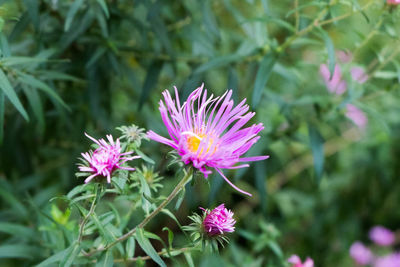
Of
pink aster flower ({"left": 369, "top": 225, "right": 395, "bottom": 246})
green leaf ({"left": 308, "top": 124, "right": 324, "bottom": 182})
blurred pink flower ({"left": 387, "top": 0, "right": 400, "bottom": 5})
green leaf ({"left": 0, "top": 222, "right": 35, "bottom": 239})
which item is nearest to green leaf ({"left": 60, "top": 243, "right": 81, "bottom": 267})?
green leaf ({"left": 0, "top": 222, "right": 35, "bottom": 239})

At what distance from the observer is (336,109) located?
3.84ft

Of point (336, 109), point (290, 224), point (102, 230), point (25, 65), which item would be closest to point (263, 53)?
point (336, 109)

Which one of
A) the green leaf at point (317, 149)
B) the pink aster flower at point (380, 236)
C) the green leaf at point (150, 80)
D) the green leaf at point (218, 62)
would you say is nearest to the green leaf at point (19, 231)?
the green leaf at point (150, 80)

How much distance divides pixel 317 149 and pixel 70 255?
2.13 feet

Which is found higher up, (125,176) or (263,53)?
(263,53)

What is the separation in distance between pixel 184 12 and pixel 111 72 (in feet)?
0.90

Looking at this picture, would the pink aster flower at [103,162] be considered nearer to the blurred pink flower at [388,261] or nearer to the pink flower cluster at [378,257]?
the pink flower cluster at [378,257]

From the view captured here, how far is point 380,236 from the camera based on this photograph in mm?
1765

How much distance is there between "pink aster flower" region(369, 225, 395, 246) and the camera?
1762 millimetres

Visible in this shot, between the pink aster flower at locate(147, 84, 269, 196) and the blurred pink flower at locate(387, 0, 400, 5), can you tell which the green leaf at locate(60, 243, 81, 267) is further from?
the blurred pink flower at locate(387, 0, 400, 5)

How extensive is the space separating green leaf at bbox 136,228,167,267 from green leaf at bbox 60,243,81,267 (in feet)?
0.31

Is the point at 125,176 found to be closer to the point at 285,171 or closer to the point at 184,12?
the point at 184,12

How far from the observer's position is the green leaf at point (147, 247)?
0.65 m

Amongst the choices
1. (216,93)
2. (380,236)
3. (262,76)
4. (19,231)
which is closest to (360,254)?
(380,236)
